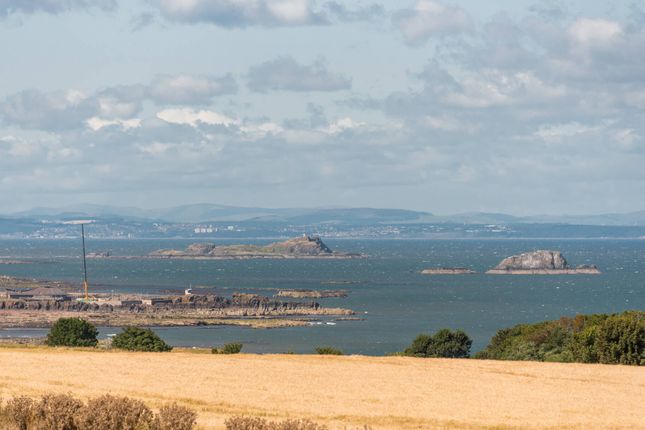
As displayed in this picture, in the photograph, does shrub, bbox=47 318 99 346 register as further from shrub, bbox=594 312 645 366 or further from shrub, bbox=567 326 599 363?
shrub, bbox=594 312 645 366

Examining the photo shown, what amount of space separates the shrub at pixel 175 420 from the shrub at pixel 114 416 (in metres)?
0.53

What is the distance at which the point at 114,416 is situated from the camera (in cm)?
2862

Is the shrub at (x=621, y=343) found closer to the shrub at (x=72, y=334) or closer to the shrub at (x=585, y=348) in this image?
the shrub at (x=585, y=348)

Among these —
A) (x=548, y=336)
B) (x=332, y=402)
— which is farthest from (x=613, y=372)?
(x=548, y=336)

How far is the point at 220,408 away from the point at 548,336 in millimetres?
47485

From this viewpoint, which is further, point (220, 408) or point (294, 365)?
point (294, 365)

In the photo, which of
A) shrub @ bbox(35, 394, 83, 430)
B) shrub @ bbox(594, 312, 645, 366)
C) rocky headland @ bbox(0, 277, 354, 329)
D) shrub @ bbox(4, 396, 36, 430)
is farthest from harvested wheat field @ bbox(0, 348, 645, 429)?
rocky headland @ bbox(0, 277, 354, 329)

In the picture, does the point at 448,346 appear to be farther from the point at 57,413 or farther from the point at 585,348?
the point at 57,413

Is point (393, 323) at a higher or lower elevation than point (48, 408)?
lower

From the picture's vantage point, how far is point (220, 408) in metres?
35.1

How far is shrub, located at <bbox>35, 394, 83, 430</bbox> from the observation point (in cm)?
2859

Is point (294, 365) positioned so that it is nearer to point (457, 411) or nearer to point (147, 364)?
point (147, 364)

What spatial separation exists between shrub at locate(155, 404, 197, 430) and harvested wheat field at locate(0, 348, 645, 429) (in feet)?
6.83

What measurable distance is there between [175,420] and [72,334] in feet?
200
